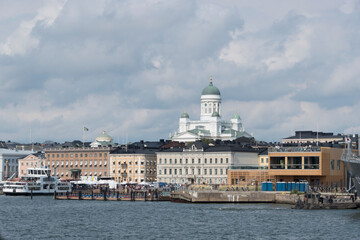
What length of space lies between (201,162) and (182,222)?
9477cm

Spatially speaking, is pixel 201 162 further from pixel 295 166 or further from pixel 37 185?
pixel 295 166

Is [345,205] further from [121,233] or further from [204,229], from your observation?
[121,233]

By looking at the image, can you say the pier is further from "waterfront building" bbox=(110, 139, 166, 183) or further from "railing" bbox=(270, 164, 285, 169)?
"waterfront building" bbox=(110, 139, 166, 183)

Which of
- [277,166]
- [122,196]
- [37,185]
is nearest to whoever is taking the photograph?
[277,166]

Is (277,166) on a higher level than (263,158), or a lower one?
lower

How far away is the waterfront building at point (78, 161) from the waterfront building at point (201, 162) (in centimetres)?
1735

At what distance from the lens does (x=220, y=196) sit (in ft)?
322

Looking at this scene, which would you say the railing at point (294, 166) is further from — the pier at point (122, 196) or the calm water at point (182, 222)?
the calm water at point (182, 222)

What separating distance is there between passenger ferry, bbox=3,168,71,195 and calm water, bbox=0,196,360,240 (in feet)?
145

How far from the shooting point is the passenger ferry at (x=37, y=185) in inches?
5448

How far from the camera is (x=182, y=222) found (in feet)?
237

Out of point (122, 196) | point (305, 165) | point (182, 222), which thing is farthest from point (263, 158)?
point (182, 222)

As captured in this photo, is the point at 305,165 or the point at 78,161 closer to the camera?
the point at 305,165

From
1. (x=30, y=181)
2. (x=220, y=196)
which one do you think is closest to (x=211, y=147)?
(x=30, y=181)
